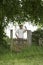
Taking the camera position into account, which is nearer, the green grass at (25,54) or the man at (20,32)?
the green grass at (25,54)

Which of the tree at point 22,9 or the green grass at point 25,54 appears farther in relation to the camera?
the green grass at point 25,54

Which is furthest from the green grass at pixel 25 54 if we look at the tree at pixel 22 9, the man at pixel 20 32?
the tree at pixel 22 9

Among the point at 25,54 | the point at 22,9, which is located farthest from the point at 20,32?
the point at 22,9

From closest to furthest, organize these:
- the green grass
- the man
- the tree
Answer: the tree
the green grass
the man

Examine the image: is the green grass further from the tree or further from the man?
the tree

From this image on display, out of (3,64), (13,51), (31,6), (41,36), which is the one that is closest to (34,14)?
(31,6)

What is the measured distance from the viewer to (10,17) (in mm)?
6992

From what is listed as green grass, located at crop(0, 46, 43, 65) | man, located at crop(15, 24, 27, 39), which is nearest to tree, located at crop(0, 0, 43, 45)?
green grass, located at crop(0, 46, 43, 65)

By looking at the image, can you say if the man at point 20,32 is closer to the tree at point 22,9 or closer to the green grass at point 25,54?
the green grass at point 25,54

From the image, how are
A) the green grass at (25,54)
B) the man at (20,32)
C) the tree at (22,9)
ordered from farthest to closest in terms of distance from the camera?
1. the man at (20,32)
2. the green grass at (25,54)
3. the tree at (22,9)

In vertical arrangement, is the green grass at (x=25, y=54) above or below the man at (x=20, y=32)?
below

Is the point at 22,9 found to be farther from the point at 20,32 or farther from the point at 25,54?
the point at 20,32

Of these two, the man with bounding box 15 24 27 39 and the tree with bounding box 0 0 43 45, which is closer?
the tree with bounding box 0 0 43 45

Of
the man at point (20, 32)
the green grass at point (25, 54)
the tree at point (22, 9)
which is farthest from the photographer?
the man at point (20, 32)
